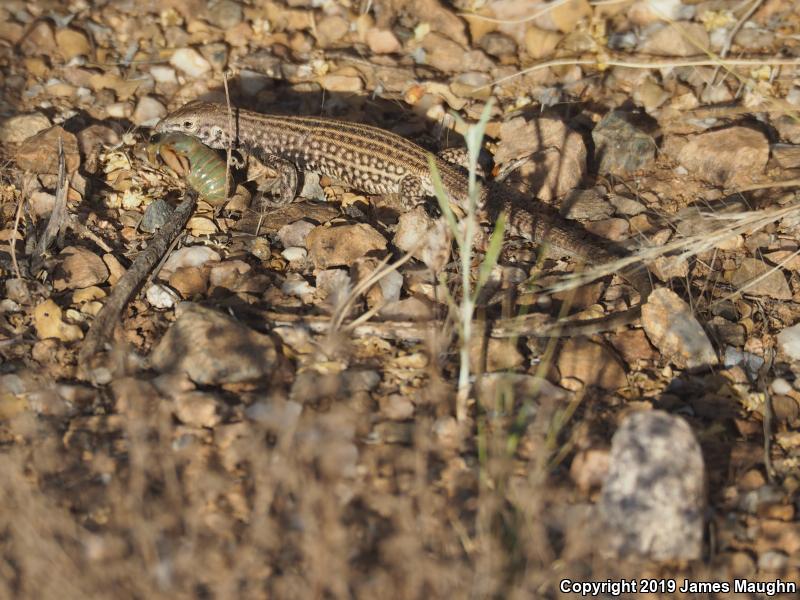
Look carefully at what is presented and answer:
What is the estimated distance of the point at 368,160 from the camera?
584 centimetres

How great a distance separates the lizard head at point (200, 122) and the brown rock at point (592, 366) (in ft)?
10.7

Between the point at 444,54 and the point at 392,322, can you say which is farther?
the point at 444,54

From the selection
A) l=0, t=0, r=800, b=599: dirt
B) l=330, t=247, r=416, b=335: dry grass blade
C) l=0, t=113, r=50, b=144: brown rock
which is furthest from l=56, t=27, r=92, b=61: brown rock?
l=330, t=247, r=416, b=335: dry grass blade

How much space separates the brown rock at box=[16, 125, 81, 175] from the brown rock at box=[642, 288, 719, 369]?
4.15m

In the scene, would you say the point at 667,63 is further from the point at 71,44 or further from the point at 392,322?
the point at 71,44

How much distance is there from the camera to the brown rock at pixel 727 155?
18.8 ft

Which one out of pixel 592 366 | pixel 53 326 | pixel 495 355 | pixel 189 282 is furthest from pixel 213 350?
pixel 592 366

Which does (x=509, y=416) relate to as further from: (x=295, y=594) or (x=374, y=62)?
(x=374, y=62)

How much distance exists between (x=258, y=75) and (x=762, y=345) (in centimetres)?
455

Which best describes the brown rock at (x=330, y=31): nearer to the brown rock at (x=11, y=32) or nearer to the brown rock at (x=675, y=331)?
the brown rock at (x=11, y=32)

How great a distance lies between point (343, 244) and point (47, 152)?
238 cm

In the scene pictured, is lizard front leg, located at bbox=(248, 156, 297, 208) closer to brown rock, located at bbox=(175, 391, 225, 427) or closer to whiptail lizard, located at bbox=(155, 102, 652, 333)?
whiptail lizard, located at bbox=(155, 102, 652, 333)

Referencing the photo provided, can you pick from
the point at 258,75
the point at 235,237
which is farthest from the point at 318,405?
the point at 258,75

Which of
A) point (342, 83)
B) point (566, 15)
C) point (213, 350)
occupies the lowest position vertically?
point (213, 350)
